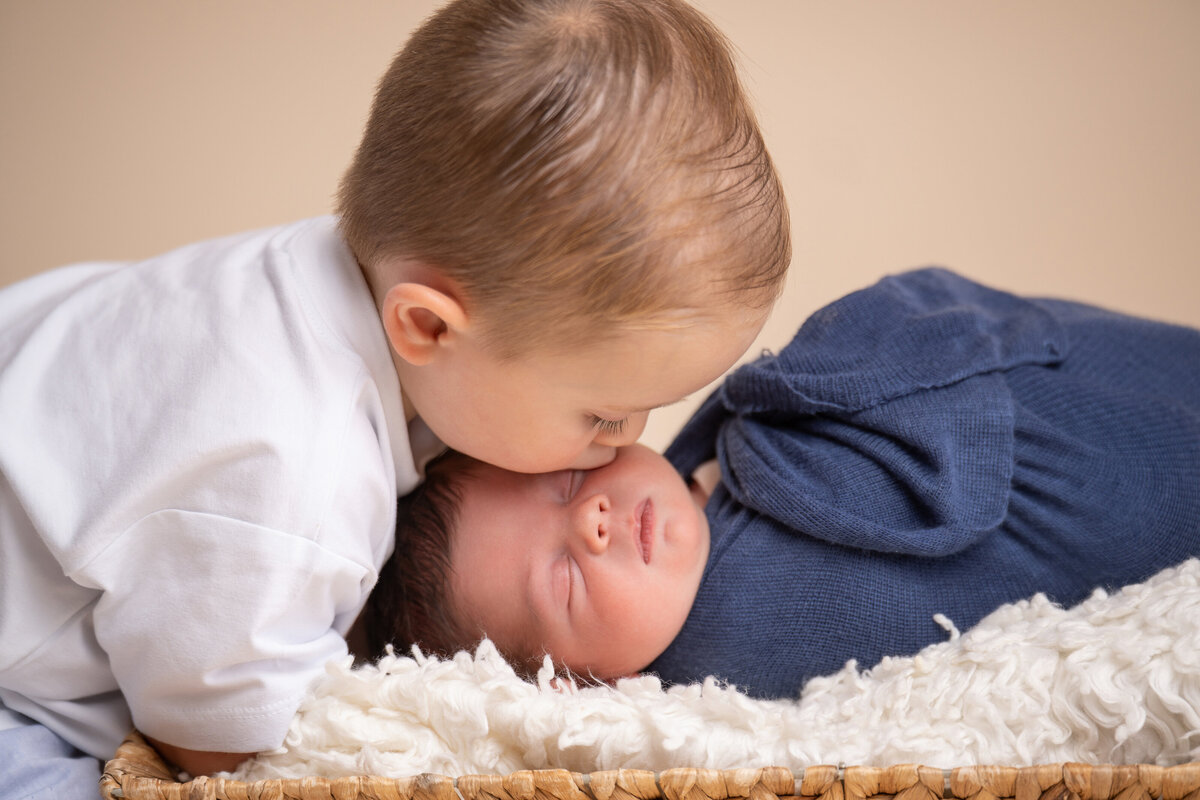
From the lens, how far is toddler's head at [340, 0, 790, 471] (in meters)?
0.75

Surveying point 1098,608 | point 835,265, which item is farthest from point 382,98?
point 835,265

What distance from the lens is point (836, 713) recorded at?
86 cm

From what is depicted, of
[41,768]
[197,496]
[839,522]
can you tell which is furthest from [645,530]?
[41,768]

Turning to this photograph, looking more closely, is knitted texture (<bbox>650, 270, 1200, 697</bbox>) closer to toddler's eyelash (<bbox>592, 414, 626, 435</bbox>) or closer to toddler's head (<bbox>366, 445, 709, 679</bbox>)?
toddler's head (<bbox>366, 445, 709, 679</bbox>)

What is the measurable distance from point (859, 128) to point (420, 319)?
145 cm

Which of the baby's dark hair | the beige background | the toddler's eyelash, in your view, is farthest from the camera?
the beige background

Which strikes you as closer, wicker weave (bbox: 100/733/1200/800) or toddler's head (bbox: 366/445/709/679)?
wicker weave (bbox: 100/733/1200/800)

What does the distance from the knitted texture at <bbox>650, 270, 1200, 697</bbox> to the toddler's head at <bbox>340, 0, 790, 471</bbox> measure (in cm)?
21

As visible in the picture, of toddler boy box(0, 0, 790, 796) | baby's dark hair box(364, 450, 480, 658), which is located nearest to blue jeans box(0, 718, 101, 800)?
toddler boy box(0, 0, 790, 796)

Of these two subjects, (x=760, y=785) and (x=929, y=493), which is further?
(x=929, y=493)

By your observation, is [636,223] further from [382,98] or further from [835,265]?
[835,265]

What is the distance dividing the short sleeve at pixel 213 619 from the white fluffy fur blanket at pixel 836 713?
0.04 metres

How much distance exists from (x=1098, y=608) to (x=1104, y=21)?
1.59 m

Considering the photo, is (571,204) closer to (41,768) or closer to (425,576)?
(425,576)
